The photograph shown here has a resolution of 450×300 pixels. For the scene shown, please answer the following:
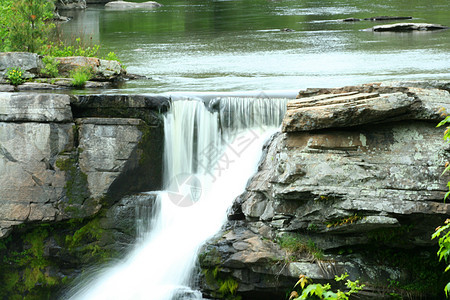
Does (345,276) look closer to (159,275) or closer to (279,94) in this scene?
(159,275)

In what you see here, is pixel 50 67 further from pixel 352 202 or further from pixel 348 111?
pixel 352 202

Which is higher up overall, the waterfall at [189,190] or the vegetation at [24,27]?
the vegetation at [24,27]

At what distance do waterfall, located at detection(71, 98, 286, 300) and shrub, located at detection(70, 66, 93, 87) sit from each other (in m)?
3.26

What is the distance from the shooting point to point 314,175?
7871mm

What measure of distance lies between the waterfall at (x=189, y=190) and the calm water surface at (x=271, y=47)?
235cm

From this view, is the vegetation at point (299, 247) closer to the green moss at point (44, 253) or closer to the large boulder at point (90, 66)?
the green moss at point (44, 253)

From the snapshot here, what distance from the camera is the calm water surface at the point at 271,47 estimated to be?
14445 millimetres

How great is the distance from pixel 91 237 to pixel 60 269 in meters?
0.77

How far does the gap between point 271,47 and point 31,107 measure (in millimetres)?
12453

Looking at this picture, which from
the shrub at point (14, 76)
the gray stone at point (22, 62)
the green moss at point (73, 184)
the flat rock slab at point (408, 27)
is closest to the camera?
the green moss at point (73, 184)

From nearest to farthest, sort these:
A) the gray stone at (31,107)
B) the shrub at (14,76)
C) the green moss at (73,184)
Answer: the gray stone at (31,107)
the green moss at (73,184)
the shrub at (14,76)

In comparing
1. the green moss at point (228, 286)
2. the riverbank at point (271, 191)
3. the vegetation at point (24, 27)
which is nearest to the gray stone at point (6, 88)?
the vegetation at point (24, 27)

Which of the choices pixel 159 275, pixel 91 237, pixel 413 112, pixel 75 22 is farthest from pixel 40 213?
pixel 75 22

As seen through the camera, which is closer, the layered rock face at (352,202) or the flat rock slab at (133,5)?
the layered rock face at (352,202)
